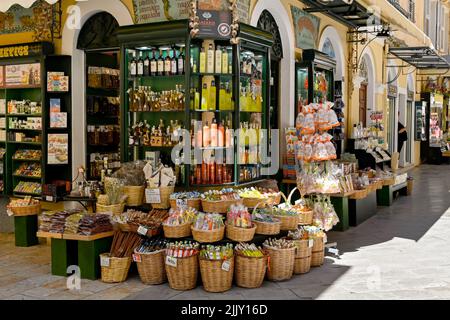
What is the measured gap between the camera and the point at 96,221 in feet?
19.7

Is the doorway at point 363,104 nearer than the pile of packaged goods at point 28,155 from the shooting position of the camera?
No

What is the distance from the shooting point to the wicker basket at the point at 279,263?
19.2 feet

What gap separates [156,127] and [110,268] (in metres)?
2.16

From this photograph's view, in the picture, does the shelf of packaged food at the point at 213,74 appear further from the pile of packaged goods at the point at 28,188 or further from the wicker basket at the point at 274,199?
the pile of packaged goods at the point at 28,188

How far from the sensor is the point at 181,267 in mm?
5543

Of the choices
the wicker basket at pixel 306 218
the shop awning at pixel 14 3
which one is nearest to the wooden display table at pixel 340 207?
the wicker basket at pixel 306 218

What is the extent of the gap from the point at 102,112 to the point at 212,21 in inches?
109

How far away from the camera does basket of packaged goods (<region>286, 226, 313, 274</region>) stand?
6148 millimetres

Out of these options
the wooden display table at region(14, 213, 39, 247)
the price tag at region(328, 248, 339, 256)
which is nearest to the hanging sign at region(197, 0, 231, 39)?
the price tag at region(328, 248, 339, 256)

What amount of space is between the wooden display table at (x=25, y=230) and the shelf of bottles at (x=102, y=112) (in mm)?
1259

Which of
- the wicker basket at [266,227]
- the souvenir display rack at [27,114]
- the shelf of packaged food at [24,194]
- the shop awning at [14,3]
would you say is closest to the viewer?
the wicker basket at [266,227]

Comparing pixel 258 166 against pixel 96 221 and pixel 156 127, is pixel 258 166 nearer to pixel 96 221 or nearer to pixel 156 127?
pixel 156 127

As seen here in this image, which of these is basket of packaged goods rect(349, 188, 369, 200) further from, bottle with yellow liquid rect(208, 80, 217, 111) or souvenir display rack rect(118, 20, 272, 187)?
bottle with yellow liquid rect(208, 80, 217, 111)

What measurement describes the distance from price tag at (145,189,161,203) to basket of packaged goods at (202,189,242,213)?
1.67ft
